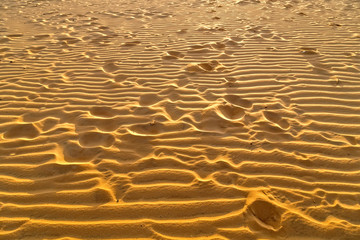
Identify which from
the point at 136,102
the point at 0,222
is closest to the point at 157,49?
the point at 136,102

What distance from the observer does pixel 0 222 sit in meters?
1.98

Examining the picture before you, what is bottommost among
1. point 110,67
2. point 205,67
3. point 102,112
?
point 102,112

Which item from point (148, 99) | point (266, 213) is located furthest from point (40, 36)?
point (266, 213)

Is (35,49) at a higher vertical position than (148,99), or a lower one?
higher

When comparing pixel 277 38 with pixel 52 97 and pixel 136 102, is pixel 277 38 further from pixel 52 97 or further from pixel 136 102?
pixel 52 97

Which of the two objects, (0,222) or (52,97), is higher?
(52,97)

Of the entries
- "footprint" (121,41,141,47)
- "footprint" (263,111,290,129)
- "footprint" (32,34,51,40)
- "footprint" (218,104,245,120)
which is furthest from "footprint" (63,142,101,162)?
"footprint" (32,34,51,40)

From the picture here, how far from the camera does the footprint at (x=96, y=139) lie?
2.72 metres

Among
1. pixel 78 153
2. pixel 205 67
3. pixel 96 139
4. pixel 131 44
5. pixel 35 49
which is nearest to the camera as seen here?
pixel 78 153

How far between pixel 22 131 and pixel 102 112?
38.0 inches

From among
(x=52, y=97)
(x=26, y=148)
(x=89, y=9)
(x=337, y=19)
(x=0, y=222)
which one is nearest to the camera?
(x=0, y=222)

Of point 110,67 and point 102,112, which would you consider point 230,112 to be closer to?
point 102,112

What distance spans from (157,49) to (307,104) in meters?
3.09

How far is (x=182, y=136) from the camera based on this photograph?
111 inches
